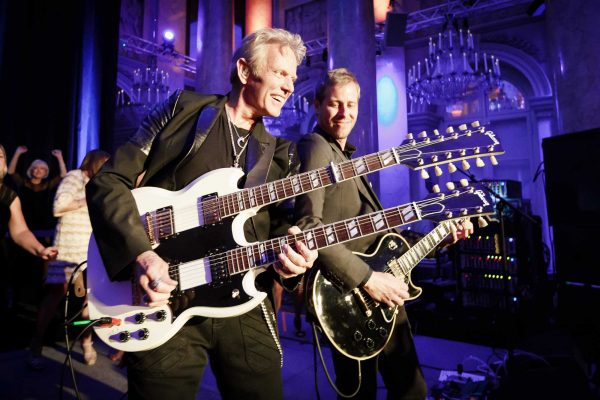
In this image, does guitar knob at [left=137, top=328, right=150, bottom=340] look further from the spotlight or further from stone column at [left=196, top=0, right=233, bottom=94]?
the spotlight

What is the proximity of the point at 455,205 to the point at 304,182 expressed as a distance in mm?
705

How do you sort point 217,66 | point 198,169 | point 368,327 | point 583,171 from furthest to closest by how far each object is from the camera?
1. point 217,66
2. point 583,171
3. point 368,327
4. point 198,169

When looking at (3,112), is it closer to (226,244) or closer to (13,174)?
(13,174)

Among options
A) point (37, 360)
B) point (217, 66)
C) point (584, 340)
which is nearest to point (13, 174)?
point (37, 360)

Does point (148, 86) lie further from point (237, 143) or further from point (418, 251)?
point (418, 251)

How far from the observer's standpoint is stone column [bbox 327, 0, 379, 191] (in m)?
5.54

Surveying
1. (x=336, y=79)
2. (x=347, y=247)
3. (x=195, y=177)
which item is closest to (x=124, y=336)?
(x=195, y=177)

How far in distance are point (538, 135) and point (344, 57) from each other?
271 inches

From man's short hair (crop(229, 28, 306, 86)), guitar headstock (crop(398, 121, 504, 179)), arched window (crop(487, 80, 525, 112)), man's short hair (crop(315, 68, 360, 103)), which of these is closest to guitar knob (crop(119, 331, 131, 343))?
man's short hair (crop(229, 28, 306, 86))

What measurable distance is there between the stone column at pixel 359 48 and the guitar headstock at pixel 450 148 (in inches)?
155

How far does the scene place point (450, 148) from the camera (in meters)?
1.54

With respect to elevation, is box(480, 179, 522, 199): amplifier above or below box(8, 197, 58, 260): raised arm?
above

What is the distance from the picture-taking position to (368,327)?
185 centimetres

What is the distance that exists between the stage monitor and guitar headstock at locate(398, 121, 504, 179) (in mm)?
2412
